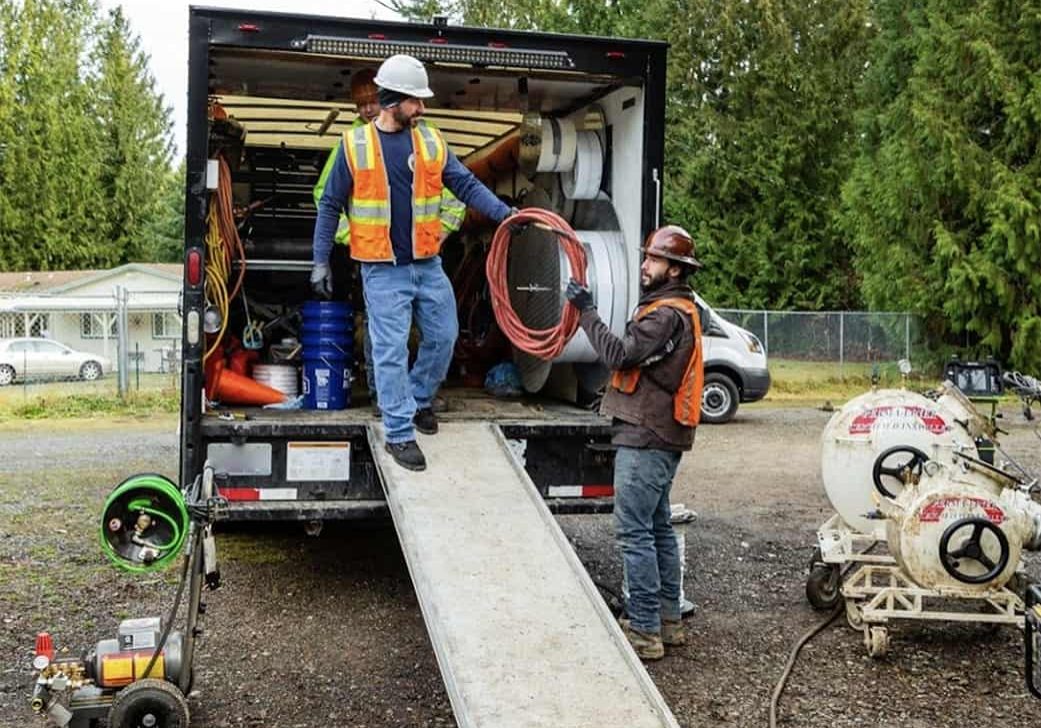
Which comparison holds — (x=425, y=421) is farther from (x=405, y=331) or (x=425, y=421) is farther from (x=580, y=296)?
(x=580, y=296)

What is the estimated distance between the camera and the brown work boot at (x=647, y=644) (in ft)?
17.1

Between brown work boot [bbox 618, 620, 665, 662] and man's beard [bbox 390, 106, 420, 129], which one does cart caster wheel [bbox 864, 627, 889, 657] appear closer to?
brown work boot [bbox 618, 620, 665, 662]

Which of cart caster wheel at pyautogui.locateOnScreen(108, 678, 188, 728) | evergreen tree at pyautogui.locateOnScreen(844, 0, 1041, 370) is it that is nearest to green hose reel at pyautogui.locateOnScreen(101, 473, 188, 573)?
cart caster wheel at pyautogui.locateOnScreen(108, 678, 188, 728)

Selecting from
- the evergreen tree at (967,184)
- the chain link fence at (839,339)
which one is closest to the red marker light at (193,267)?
the evergreen tree at (967,184)

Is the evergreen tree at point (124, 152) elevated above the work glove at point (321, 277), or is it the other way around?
the evergreen tree at point (124, 152)

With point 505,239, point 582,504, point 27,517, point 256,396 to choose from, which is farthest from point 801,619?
point 27,517

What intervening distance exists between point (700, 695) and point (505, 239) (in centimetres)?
249

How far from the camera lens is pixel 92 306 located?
28.3 m

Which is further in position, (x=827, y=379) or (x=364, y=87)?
(x=827, y=379)

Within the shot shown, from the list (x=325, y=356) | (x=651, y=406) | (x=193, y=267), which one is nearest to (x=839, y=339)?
(x=325, y=356)

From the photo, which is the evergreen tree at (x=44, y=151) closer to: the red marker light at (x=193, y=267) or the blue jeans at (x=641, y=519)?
the red marker light at (x=193, y=267)

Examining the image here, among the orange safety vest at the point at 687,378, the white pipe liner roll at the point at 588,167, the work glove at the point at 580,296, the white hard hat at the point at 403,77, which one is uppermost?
the white hard hat at the point at 403,77

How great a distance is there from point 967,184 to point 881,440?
1499 centimetres

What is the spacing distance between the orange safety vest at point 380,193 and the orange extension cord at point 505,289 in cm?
48
